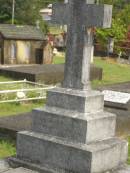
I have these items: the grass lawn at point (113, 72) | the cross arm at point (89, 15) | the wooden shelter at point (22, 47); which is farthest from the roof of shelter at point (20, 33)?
the cross arm at point (89, 15)

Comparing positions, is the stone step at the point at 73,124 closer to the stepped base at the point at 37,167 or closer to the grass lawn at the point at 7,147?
the stepped base at the point at 37,167

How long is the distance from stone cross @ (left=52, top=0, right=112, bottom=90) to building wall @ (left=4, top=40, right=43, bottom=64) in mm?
19439

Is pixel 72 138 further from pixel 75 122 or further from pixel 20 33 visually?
pixel 20 33

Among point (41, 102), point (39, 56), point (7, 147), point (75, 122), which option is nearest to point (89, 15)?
point (75, 122)

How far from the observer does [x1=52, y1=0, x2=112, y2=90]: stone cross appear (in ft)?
23.8

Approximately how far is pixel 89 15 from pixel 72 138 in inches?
69.3

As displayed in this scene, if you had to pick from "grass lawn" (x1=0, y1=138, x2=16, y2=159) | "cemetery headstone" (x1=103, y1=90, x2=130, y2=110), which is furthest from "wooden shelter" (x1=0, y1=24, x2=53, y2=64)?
"grass lawn" (x1=0, y1=138, x2=16, y2=159)

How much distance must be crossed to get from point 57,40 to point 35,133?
3289cm

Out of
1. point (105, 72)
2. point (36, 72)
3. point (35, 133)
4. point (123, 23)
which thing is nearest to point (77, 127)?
point (35, 133)

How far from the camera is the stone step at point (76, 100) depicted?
7270 millimetres

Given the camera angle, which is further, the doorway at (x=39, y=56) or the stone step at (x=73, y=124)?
the doorway at (x=39, y=56)

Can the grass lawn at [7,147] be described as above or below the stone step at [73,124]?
below

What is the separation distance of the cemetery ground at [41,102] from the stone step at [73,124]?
6.19ft

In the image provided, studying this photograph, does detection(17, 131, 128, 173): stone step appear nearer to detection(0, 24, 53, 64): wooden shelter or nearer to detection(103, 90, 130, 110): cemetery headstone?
detection(103, 90, 130, 110): cemetery headstone
